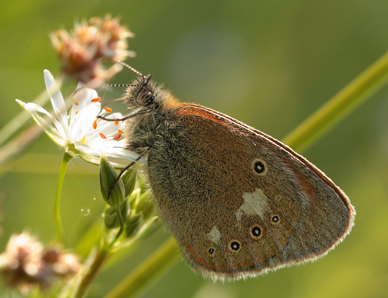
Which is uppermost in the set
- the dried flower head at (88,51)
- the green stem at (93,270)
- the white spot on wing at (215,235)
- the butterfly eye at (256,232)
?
the dried flower head at (88,51)

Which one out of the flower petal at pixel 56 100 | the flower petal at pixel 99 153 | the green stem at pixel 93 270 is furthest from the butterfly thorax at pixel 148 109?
the green stem at pixel 93 270

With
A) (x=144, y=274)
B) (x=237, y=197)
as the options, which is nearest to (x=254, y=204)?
(x=237, y=197)

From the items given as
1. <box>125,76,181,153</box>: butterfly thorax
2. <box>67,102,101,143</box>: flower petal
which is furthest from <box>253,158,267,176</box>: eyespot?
<box>67,102,101,143</box>: flower petal

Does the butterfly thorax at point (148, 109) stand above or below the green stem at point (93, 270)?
above

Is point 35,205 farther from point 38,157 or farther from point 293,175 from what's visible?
point 293,175

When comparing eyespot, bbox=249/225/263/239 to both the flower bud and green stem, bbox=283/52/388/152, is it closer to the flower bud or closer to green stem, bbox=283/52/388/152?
green stem, bbox=283/52/388/152

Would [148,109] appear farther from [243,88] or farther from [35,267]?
[243,88]

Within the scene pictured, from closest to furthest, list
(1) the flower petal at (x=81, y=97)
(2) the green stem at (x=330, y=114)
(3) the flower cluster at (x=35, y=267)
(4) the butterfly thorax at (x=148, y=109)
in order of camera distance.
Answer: (3) the flower cluster at (x=35, y=267)
(2) the green stem at (x=330, y=114)
(1) the flower petal at (x=81, y=97)
(4) the butterfly thorax at (x=148, y=109)

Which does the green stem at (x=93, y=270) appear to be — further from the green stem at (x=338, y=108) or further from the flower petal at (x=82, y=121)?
the green stem at (x=338, y=108)

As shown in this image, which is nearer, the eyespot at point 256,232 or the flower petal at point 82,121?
the flower petal at point 82,121
